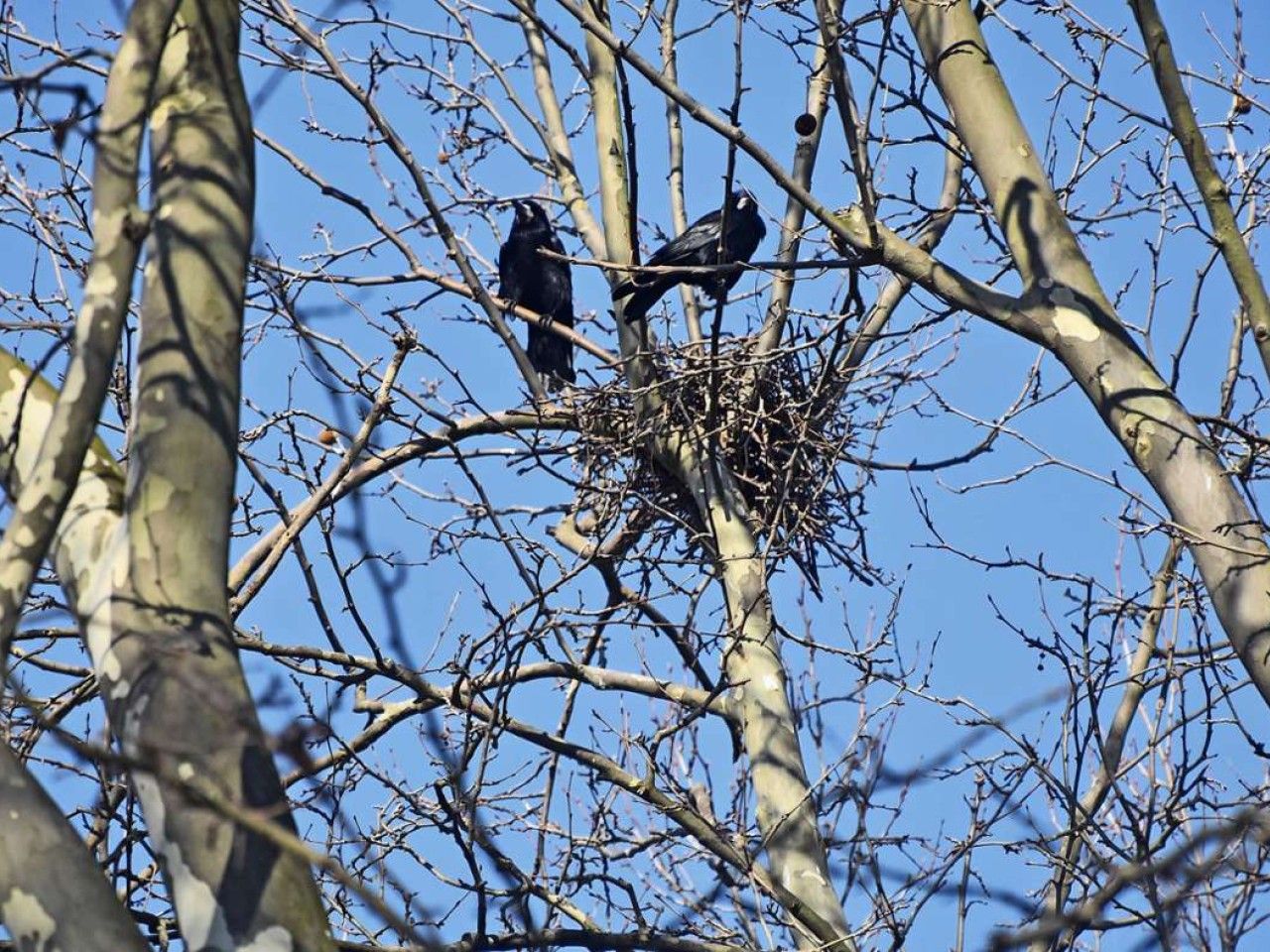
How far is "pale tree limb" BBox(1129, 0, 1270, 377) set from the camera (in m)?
3.37

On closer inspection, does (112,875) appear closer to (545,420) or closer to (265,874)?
(265,874)

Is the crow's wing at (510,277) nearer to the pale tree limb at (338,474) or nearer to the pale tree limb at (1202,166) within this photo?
the pale tree limb at (338,474)

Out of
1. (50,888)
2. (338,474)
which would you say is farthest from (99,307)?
(338,474)

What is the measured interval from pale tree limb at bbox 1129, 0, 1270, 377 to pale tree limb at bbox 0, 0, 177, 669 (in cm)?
212

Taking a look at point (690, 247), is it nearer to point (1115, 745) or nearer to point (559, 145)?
point (559, 145)

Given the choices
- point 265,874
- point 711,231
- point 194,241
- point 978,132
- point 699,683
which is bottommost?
point 265,874

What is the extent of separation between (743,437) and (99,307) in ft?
15.2

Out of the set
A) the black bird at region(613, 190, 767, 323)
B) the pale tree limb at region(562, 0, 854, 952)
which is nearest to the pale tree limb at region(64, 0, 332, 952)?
the pale tree limb at region(562, 0, 854, 952)

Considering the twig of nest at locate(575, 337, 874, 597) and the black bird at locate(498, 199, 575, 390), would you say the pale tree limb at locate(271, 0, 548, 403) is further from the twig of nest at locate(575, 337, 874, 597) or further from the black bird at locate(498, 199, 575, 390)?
the black bird at locate(498, 199, 575, 390)

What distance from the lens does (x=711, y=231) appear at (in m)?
8.12

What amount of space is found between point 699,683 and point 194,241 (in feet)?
12.4

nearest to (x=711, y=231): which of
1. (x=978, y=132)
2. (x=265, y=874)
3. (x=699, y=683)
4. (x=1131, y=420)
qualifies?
(x=699, y=683)

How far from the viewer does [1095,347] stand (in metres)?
3.77

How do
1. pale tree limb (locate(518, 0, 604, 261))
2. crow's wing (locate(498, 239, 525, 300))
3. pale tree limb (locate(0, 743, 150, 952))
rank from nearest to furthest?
pale tree limb (locate(0, 743, 150, 952))
pale tree limb (locate(518, 0, 604, 261))
crow's wing (locate(498, 239, 525, 300))
